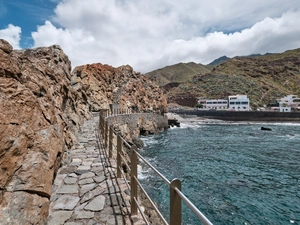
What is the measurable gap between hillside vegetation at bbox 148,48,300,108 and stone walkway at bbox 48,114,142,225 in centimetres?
9666

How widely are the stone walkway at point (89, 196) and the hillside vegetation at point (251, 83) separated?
96.7 m

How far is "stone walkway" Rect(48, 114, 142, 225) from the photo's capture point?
3580mm

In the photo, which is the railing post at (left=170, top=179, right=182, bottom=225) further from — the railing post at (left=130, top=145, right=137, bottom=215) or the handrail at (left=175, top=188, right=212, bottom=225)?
the railing post at (left=130, top=145, right=137, bottom=215)

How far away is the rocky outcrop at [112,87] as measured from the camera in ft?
109

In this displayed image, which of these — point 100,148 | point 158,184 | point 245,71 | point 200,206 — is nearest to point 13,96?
point 100,148

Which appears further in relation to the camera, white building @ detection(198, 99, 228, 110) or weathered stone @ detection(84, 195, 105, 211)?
white building @ detection(198, 99, 228, 110)

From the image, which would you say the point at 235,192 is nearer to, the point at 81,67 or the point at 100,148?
the point at 100,148

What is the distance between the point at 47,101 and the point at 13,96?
1.43 m

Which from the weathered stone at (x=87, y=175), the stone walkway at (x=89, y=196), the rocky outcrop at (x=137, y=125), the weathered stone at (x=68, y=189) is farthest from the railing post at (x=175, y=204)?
the rocky outcrop at (x=137, y=125)

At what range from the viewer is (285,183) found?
41.4 ft

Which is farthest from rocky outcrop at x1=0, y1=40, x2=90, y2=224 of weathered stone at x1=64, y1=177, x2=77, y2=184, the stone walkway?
weathered stone at x1=64, y1=177, x2=77, y2=184

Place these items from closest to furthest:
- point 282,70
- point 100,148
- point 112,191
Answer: point 112,191, point 100,148, point 282,70

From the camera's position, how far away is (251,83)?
354 ft

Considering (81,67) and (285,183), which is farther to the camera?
(81,67)
